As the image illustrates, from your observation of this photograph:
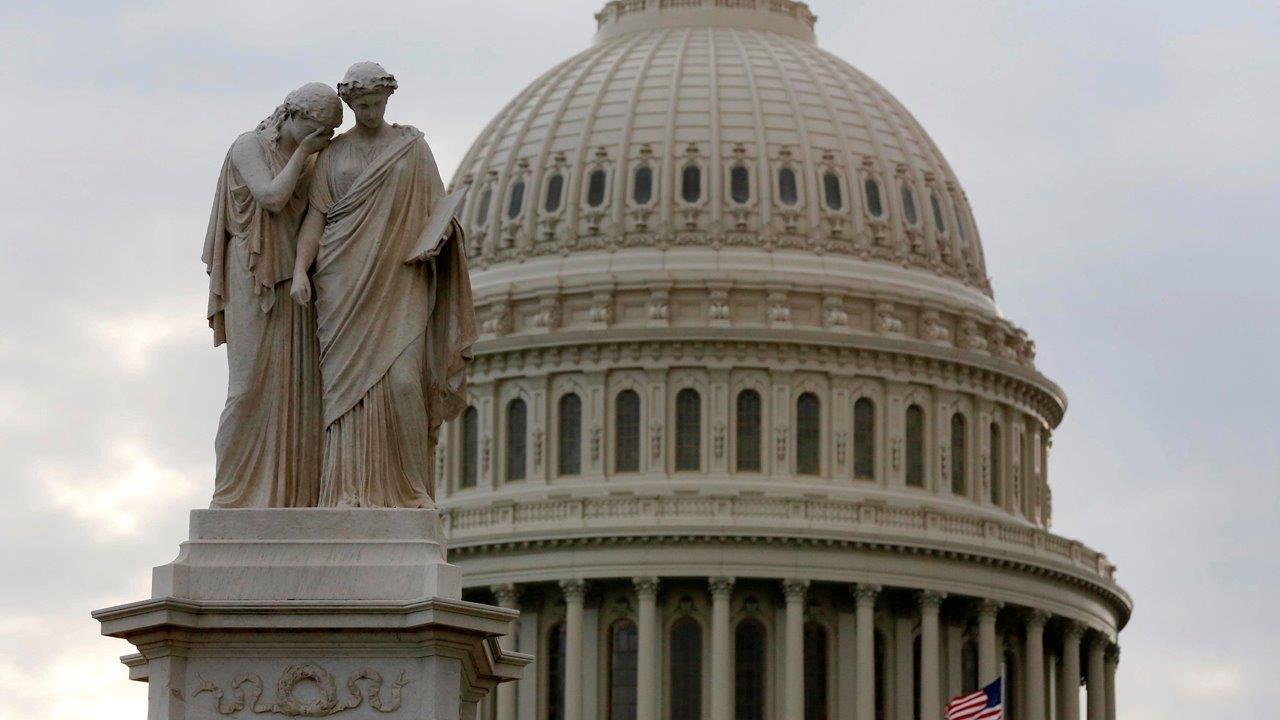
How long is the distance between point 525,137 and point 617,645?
20.0m

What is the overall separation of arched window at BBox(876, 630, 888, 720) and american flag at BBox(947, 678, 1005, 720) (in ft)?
97.7

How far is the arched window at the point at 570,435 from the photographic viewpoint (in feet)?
397

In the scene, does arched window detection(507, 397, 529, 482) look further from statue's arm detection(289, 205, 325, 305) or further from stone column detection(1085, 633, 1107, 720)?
statue's arm detection(289, 205, 325, 305)

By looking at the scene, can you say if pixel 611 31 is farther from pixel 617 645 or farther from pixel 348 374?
pixel 348 374

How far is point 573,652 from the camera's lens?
384 ft

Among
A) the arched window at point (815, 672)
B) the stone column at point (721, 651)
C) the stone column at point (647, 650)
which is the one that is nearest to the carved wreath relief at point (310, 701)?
the stone column at point (721, 651)

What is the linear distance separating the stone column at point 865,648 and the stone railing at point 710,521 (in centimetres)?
195

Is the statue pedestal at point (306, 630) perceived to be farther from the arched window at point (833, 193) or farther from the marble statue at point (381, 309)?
the arched window at point (833, 193)

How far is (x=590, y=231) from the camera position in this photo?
12494 cm

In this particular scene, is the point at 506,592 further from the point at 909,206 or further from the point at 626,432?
the point at 909,206

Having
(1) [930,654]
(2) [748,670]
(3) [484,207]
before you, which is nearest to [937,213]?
(3) [484,207]

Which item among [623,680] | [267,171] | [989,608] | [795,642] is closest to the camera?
[267,171]

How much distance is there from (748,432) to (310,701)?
342 feet

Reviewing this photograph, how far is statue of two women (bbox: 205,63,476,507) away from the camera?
58.4ft
